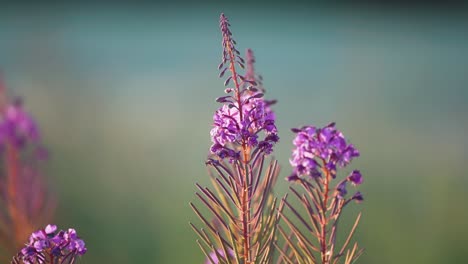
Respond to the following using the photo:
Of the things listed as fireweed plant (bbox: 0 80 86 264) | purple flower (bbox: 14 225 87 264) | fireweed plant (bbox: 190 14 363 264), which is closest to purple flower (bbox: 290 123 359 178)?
fireweed plant (bbox: 190 14 363 264)

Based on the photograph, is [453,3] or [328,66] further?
[453,3]

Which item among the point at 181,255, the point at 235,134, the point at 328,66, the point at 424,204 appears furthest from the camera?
the point at 328,66

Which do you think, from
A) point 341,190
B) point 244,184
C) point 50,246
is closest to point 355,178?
point 341,190

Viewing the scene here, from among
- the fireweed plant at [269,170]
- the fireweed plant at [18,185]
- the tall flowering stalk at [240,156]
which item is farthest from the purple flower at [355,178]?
the fireweed plant at [18,185]

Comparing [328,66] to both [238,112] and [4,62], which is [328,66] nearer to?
[4,62]

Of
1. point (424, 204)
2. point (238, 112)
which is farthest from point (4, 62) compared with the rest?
point (238, 112)

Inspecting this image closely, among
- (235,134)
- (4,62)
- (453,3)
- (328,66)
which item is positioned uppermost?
(453,3)
